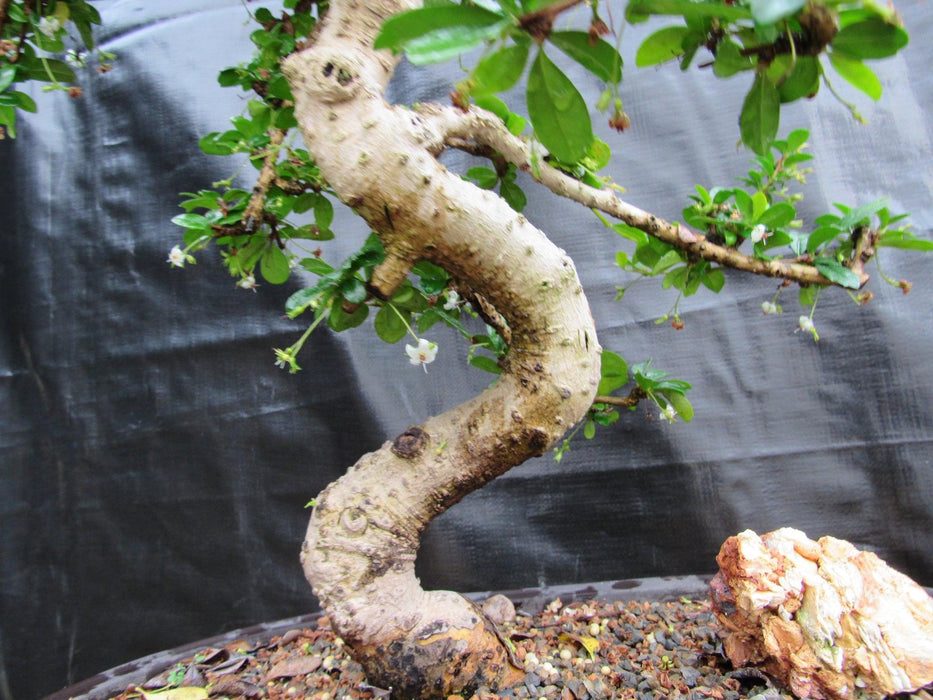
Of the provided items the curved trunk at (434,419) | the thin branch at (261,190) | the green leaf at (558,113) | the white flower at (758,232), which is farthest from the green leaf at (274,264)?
the white flower at (758,232)

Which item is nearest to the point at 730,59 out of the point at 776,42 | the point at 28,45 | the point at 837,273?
the point at 776,42

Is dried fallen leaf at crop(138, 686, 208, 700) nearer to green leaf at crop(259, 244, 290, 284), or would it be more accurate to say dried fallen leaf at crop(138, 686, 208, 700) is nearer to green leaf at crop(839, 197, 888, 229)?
green leaf at crop(259, 244, 290, 284)

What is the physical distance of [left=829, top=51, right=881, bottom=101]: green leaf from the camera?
0.45 m

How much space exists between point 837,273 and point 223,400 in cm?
118

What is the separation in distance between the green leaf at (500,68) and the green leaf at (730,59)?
0.17m

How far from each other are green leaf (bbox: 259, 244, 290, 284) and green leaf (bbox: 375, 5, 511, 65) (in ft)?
1.82

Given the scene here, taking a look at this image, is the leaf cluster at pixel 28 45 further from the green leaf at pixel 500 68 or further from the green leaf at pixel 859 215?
the green leaf at pixel 859 215

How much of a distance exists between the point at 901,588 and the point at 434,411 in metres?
0.87

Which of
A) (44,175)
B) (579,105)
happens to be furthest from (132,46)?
(579,105)

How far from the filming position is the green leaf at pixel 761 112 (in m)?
0.52

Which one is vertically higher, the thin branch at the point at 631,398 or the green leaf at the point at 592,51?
the green leaf at the point at 592,51

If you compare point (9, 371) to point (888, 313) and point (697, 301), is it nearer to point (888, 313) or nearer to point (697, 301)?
point (697, 301)

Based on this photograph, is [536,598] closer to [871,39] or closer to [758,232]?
[758,232]

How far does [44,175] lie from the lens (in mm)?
1362
